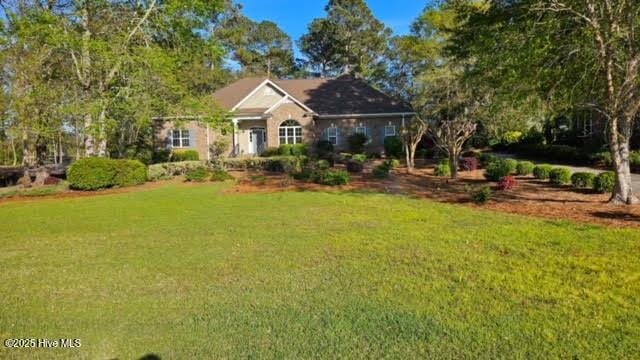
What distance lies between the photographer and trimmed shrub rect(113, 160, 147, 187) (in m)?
16.3

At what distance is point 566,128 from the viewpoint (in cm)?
2767

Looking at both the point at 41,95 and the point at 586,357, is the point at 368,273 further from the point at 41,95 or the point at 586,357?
the point at 41,95

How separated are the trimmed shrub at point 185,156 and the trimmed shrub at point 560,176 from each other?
20584 millimetres

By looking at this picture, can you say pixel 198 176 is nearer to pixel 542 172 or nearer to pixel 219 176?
pixel 219 176

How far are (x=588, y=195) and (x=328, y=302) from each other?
10458 mm

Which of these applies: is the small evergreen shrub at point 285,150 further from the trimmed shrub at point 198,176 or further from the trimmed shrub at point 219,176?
the trimmed shrub at point 198,176

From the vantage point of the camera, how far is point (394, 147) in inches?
1028

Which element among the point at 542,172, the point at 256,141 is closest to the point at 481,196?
the point at 542,172

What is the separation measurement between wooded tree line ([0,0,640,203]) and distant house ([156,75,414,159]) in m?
1.84

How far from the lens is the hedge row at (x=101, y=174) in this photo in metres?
15.4

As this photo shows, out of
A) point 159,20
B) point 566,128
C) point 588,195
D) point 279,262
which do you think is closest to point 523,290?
point 279,262

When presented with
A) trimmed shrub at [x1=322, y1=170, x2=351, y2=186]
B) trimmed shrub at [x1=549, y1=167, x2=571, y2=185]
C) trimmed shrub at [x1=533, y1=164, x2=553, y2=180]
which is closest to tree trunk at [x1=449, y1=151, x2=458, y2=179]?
trimmed shrub at [x1=533, y1=164, x2=553, y2=180]

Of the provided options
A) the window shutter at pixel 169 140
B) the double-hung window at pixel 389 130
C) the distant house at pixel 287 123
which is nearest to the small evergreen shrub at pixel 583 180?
the distant house at pixel 287 123

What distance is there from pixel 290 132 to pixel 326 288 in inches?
920
